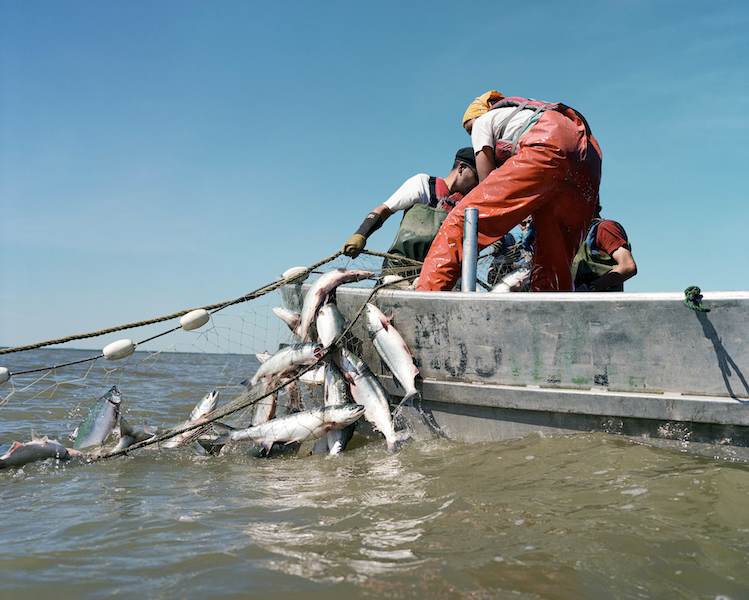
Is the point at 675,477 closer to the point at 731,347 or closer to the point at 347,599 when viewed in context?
the point at 731,347

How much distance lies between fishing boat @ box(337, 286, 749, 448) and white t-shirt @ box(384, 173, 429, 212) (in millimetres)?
1715

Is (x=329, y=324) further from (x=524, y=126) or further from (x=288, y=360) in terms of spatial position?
(x=524, y=126)

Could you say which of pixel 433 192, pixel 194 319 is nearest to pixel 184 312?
pixel 194 319

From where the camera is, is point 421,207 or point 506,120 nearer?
point 506,120

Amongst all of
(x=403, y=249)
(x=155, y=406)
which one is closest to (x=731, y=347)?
(x=403, y=249)

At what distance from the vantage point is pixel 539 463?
3.66m

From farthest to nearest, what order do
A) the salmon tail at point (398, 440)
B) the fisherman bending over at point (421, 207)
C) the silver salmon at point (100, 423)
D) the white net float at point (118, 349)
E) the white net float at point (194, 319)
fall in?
the fisherman bending over at point (421, 207)
the silver salmon at point (100, 423)
the white net float at point (194, 319)
the white net float at point (118, 349)
the salmon tail at point (398, 440)

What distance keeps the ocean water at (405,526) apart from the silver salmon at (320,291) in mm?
1264

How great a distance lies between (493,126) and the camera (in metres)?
5.14

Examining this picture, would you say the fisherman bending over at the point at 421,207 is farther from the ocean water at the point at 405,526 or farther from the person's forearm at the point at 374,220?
the ocean water at the point at 405,526

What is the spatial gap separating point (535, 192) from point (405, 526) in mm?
2866

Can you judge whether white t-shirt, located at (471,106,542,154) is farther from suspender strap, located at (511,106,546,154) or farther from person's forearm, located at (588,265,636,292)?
person's forearm, located at (588,265,636,292)

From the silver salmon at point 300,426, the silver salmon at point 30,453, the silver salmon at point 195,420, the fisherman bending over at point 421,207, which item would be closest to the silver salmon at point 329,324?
the silver salmon at point 300,426

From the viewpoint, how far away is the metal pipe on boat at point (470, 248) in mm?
4645
